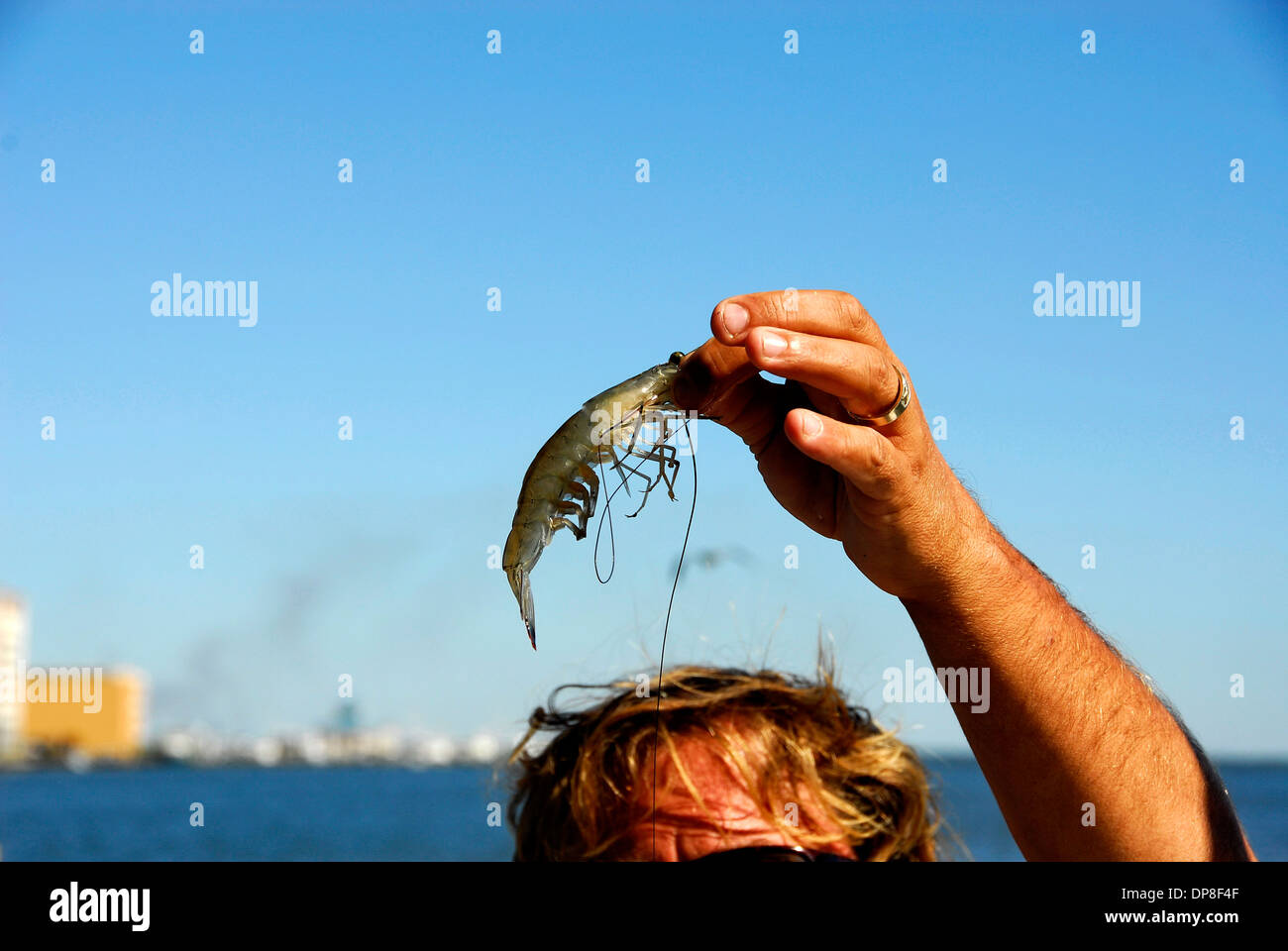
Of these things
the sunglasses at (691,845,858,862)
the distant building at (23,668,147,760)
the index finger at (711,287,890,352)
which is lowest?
the distant building at (23,668,147,760)

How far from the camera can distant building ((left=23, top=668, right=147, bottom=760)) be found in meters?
91.9

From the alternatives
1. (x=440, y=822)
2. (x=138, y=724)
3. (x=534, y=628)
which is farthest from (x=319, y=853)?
(x=138, y=724)

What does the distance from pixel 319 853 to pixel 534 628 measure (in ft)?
163

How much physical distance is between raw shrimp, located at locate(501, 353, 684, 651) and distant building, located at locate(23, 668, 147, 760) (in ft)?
311

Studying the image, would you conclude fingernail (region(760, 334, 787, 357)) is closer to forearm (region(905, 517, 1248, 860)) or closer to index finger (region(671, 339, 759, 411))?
index finger (region(671, 339, 759, 411))

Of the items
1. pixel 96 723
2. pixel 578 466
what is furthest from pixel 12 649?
pixel 578 466

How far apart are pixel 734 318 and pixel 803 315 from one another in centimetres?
15

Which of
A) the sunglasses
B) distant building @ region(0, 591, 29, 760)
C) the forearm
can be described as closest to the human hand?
the forearm

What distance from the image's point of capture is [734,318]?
203 centimetres

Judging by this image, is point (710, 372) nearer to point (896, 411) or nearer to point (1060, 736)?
point (896, 411)

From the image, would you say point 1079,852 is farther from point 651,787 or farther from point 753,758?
point 651,787

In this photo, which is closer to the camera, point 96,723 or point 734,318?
point 734,318

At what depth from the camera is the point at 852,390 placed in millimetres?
1994

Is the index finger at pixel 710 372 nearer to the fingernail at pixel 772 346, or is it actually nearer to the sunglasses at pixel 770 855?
the fingernail at pixel 772 346
